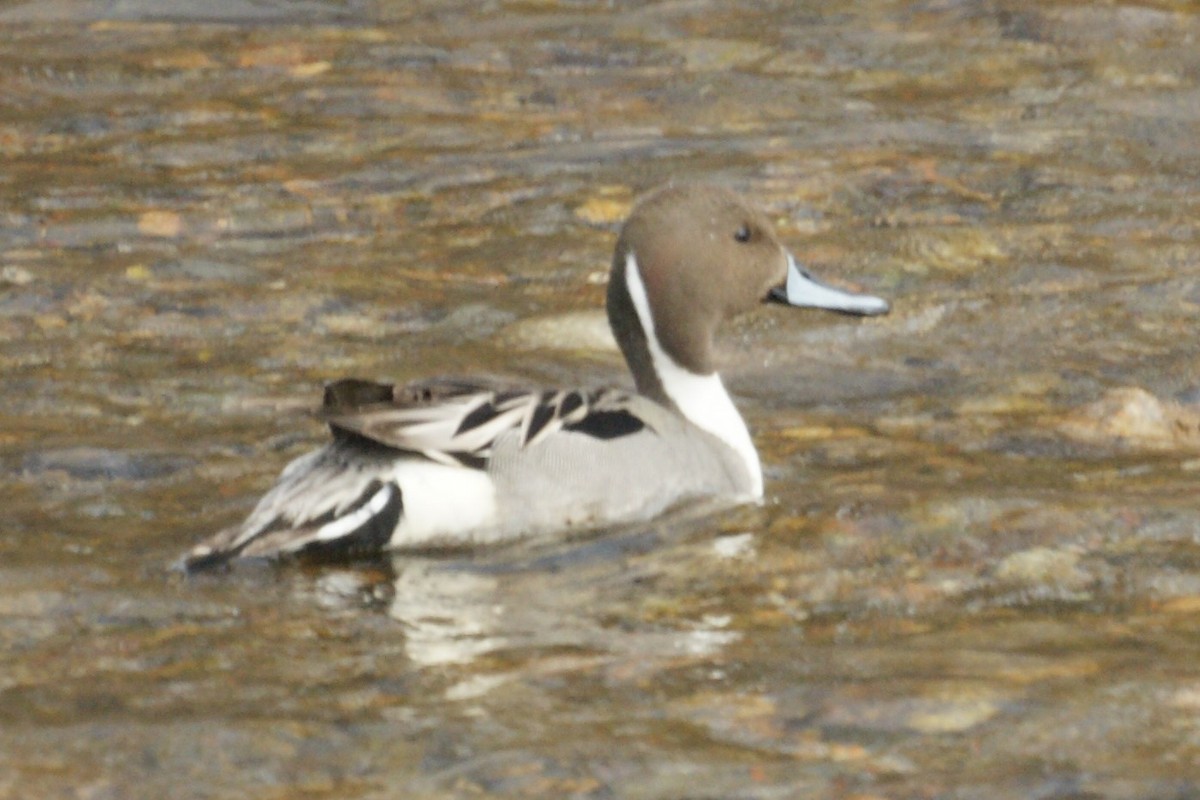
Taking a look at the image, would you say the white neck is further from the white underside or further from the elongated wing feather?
the white underside

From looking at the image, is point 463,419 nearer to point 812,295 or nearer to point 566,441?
point 566,441

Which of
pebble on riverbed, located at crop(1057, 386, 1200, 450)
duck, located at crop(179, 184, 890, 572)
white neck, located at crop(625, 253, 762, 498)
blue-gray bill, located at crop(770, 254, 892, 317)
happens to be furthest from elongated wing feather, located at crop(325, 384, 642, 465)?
pebble on riverbed, located at crop(1057, 386, 1200, 450)

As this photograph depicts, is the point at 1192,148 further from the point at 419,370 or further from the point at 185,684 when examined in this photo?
the point at 185,684

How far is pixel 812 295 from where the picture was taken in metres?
7.30

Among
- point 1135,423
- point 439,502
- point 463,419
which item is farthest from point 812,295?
point 439,502

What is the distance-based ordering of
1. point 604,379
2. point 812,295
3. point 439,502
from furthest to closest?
1. point 604,379
2. point 812,295
3. point 439,502

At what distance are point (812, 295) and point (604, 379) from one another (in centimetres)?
118

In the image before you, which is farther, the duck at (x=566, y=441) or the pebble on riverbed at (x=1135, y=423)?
the pebble on riverbed at (x=1135, y=423)

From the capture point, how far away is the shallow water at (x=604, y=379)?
189 inches

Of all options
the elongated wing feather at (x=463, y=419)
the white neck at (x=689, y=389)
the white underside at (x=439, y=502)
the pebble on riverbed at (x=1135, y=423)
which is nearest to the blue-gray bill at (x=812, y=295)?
the white neck at (x=689, y=389)

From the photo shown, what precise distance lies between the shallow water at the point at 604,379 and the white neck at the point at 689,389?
0.74 ft

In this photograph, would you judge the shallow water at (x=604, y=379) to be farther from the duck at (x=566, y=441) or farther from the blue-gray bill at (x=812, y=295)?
the blue-gray bill at (x=812, y=295)

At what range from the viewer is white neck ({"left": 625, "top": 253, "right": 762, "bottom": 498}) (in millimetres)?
6973

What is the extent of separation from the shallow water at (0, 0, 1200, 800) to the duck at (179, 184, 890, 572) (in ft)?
0.39
